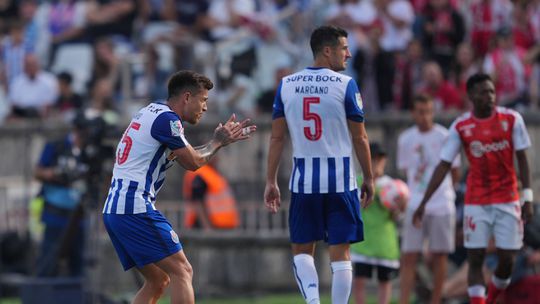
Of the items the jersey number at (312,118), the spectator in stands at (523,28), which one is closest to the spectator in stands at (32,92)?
the spectator in stands at (523,28)

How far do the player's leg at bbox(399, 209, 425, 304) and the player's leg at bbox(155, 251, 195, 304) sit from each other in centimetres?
430

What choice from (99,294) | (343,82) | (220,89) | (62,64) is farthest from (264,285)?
(343,82)

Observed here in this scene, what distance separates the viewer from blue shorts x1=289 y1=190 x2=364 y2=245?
38.7 feet

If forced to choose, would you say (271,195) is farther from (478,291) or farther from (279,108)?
(478,291)

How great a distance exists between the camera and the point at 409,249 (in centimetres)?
1508

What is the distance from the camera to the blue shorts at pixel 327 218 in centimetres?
1180

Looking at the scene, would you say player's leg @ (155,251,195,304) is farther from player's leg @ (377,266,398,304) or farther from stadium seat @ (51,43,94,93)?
stadium seat @ (51,43,94,93)

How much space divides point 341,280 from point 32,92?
11.7 meters

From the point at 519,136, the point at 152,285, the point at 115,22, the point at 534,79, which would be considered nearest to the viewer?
the point at 152,285

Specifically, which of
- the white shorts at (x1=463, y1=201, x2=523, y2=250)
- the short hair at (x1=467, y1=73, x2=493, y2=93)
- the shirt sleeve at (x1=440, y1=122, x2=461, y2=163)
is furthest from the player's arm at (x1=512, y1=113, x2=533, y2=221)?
the shirt sleeve at (x1=440, y1=122, x2=461, y2=163)

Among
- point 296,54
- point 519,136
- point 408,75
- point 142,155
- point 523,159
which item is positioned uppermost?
point 296,54

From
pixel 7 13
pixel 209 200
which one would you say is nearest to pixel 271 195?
pixel 209 200

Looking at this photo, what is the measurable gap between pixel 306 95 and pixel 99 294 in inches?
188

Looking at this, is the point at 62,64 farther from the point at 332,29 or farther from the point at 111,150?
the point at 332,29
